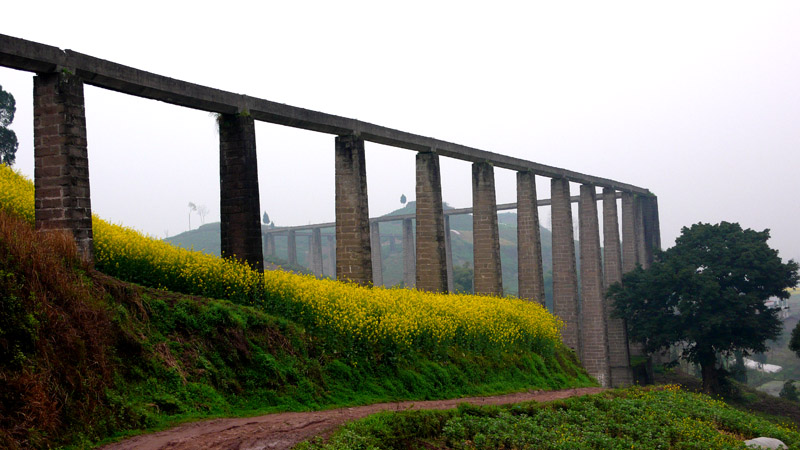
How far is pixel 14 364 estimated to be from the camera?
35.6 ft

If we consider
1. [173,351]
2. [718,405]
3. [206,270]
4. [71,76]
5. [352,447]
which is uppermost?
[71,76]

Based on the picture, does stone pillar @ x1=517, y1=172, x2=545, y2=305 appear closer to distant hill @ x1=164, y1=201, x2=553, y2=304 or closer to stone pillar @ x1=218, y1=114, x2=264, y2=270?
stone pillar @ x1=218, y1=114, x2=264, y2=270

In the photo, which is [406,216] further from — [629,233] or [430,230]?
[430,230]

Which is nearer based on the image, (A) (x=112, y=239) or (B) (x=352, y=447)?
(B) (x=352, y=447)

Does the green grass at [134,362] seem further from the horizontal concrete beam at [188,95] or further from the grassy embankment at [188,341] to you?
the horizontal concrete beam at [188,95]

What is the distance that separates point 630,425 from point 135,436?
9.91m

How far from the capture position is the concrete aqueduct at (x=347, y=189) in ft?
55.9

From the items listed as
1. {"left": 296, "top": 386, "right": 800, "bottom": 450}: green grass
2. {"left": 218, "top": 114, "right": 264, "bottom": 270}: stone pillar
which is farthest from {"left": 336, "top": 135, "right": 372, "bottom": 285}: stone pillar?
{"left": 296, "top": 386, "right": 800, "bottom": 450}: green grass

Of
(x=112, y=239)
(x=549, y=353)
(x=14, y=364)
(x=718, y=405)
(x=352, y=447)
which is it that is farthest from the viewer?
(x=549, y=353)

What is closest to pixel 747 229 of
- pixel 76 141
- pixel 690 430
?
pixel 690 430

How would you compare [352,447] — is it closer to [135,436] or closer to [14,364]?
[135,436]

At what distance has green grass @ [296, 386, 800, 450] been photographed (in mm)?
12898

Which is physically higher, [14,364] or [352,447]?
[14,364]

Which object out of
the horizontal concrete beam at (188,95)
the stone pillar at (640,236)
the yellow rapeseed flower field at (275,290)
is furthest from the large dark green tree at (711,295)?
the yellow rapeseed flower field at (275,290)
